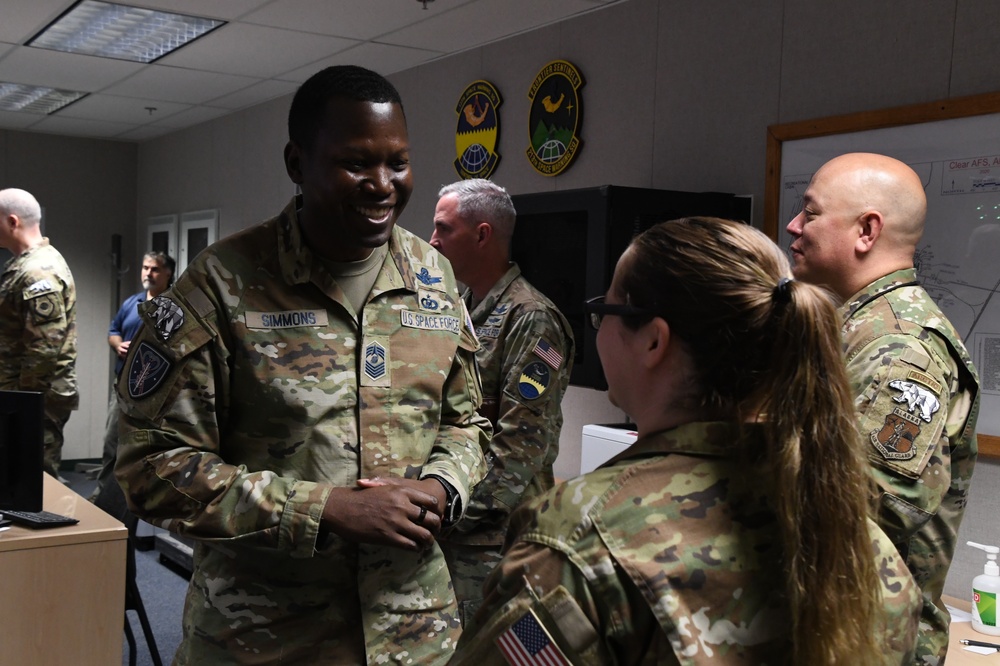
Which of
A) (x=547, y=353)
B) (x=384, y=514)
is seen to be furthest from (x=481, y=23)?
(x=384, y=514)

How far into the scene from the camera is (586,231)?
10.6 ft

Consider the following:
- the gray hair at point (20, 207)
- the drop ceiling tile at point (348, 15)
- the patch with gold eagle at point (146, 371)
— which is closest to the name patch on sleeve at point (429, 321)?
the patch with gold eagle at point (146, 371)

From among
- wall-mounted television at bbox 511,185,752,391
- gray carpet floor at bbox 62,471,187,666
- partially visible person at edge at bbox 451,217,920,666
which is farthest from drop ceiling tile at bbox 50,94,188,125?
partially visible person at edge at bbox 451,217,920,666

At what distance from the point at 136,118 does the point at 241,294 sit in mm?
6421

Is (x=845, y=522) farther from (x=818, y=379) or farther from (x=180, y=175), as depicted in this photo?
(x=180, y=175)

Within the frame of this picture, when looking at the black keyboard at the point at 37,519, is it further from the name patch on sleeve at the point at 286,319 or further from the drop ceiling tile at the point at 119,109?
the drop ceiling tile at the point at 119,109

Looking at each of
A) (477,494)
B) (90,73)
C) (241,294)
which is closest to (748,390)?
(241,294)

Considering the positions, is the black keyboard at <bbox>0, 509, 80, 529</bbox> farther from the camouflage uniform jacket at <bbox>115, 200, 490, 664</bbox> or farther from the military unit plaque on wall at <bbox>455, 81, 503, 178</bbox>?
the military unit plaque on wall at <bbox>455, 81, 503, 178</bbox>

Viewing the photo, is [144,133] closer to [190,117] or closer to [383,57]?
[190,117]

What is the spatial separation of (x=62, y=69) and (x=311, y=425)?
4.94 meters

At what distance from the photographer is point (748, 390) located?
3.10 ft

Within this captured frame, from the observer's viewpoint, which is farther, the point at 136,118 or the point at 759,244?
the point at 136,118

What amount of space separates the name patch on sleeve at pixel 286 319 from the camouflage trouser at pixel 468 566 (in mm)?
1202

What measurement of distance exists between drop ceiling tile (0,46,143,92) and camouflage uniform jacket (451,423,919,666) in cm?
516
